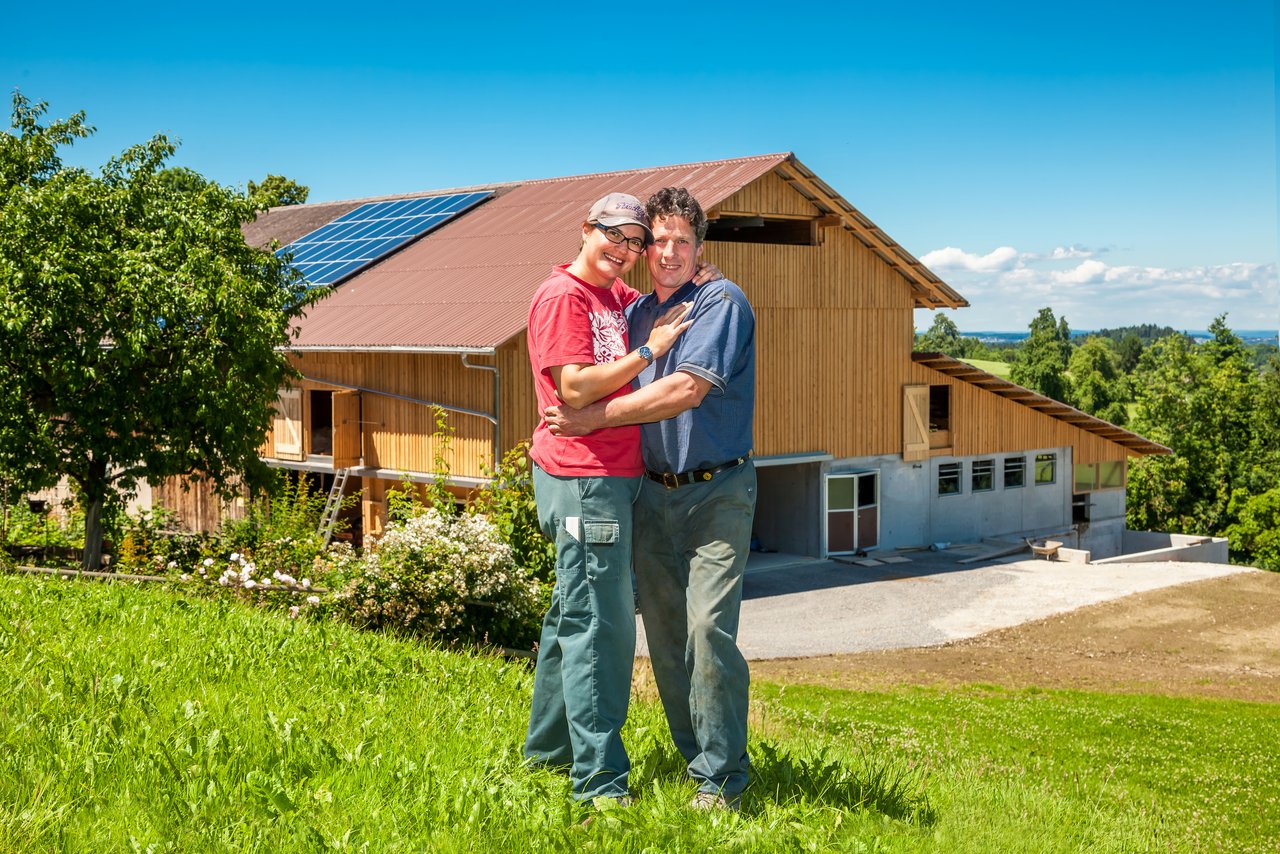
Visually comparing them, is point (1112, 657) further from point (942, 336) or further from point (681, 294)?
point (942, 336)

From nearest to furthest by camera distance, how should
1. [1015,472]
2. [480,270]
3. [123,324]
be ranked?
[123,324]
[480,270]
[1015,472]

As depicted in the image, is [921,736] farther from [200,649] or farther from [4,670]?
[4,670]

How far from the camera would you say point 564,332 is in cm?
484

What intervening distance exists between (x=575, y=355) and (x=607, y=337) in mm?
259

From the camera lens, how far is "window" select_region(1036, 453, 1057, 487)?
111 ft

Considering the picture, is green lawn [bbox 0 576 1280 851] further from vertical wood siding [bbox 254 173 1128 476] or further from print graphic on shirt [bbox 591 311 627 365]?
vertical wood siding [bbox 254 173 1128 476]

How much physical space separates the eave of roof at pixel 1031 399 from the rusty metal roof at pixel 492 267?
1.58 meters

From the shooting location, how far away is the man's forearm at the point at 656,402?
189 inches

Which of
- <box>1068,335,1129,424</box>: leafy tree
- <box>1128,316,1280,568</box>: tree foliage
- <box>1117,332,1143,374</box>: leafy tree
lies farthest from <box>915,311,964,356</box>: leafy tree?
<box>1128,316,1280,568</box>: tree foliage

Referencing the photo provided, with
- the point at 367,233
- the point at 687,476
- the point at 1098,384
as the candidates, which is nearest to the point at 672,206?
the point at 687,476

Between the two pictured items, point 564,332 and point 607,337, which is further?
point 607,337

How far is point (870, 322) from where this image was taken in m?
28.5

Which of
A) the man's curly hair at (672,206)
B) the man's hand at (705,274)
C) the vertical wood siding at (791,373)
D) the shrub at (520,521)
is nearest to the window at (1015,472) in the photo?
the vertical wood siding at (791,373)

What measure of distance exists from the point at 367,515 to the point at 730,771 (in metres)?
20.5
